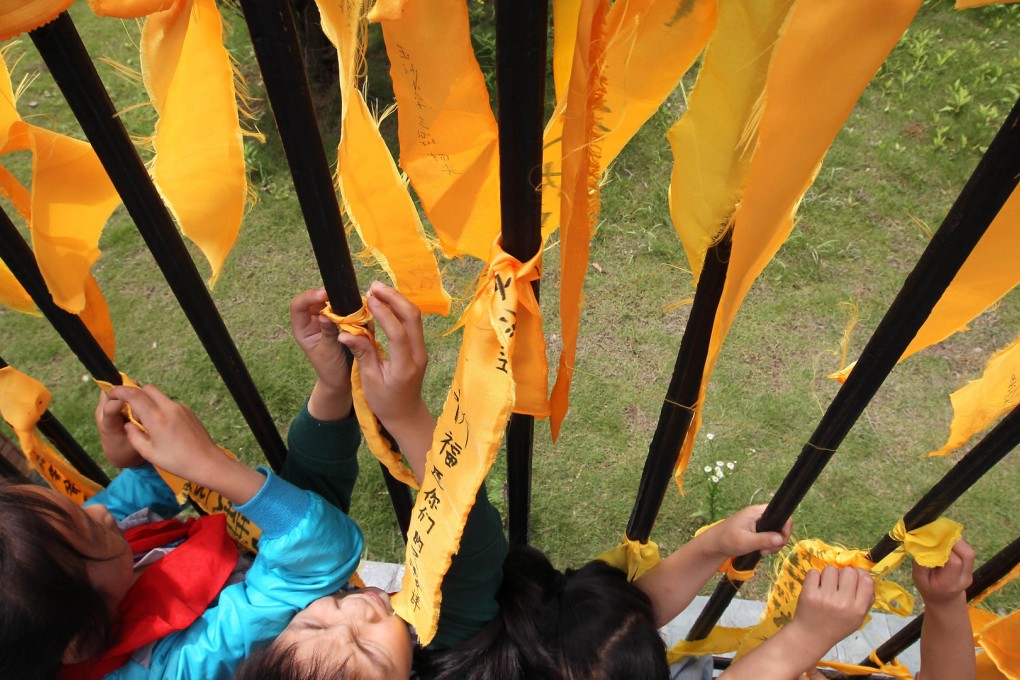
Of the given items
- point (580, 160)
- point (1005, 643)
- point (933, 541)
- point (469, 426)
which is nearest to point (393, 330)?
point (469, 426)

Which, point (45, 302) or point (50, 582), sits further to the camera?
point (45, 302)

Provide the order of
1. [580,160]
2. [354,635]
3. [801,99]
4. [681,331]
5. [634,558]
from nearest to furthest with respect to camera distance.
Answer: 1. [801,99]
2. [580,160]
3. [354,635]
4. [634,558]
5. [681,331]

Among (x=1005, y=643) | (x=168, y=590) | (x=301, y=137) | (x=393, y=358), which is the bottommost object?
(x=1005, y=643)

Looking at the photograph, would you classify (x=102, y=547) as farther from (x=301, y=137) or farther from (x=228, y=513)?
(x=301, y=137)

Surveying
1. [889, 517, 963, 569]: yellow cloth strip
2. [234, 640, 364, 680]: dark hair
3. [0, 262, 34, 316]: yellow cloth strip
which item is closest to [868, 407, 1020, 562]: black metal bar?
[889, 517, 963, 569]: yellow cloth strip

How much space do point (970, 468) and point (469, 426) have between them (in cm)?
58

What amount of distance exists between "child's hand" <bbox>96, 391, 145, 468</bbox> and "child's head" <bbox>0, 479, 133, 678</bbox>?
0.36 feet

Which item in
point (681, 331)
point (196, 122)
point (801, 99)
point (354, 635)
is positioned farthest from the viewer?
point (681, 331)

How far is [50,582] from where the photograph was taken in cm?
81

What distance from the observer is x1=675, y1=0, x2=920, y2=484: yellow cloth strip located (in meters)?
0.46

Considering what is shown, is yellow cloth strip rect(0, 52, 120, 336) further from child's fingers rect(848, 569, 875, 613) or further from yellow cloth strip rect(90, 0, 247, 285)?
child's fingers rect(848, 569, 875, 613)

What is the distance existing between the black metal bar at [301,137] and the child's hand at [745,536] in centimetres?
59

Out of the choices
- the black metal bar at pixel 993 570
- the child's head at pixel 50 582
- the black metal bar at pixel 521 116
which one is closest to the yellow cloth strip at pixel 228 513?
the child's head at pixel 50 582

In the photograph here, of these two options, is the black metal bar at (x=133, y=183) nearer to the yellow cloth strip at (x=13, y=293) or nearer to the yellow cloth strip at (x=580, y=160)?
the yellow cloth strip at (x=13, y=293)
